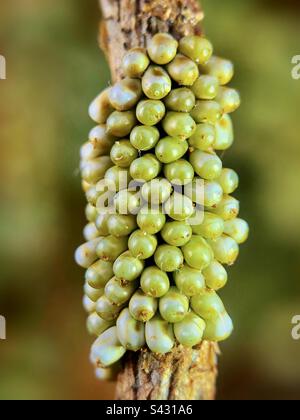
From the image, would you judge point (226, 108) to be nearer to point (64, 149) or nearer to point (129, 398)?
point (129, 398)

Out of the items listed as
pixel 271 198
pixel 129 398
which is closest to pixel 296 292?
pixel 271 198

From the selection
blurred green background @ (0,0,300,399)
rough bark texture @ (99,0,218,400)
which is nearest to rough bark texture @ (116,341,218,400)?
rough bark texture @ (99,0,218,400)

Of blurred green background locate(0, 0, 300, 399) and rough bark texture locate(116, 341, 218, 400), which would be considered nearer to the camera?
rough bark texture locate(116, 341, 218, 400)

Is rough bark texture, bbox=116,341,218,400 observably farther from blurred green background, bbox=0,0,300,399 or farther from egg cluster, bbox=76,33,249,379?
blurred green background, bbox=0,0,300,399

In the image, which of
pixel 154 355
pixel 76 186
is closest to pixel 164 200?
pixel 154 355

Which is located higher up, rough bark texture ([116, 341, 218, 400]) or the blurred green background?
the blurred green background

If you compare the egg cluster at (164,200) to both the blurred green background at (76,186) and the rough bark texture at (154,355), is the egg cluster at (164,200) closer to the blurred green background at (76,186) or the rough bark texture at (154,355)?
the rough bark texture at (154,355)

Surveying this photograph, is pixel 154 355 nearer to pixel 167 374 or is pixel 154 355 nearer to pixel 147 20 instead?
pixel 167 374
